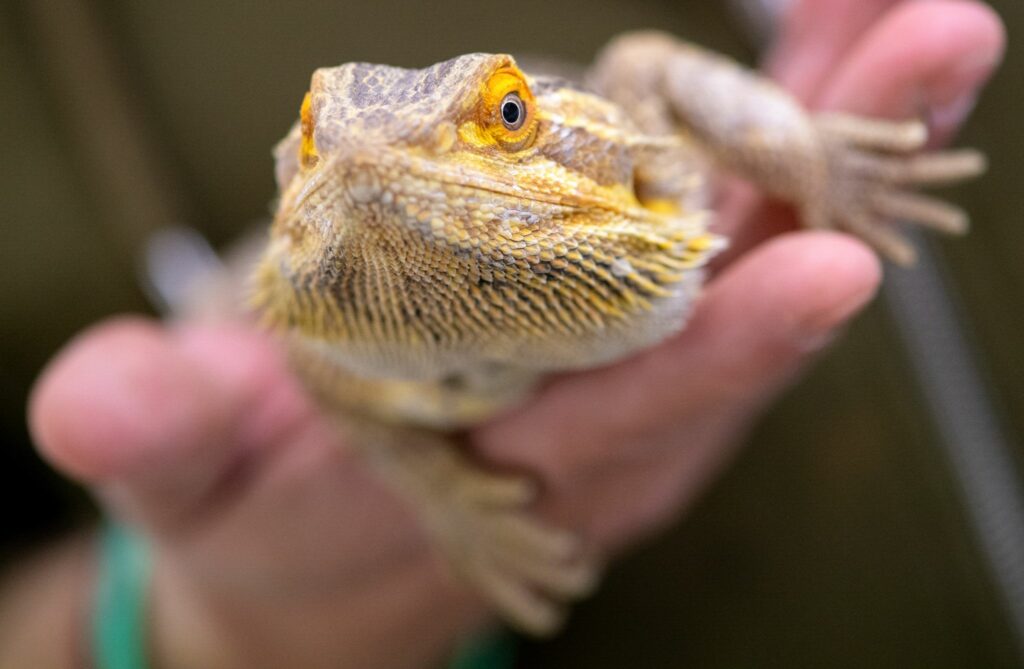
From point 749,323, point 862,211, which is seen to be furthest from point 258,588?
point 862,211

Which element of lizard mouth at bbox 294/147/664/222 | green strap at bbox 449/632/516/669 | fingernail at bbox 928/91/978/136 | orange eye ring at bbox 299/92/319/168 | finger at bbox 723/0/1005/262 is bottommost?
green strap at bbox 449/632/516/669

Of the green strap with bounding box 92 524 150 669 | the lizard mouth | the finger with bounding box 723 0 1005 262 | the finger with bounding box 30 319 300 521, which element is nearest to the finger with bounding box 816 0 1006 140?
the finger with bounding box 723 0 1005 262

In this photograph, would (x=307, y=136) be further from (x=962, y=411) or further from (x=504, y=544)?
(x=962, y=411)

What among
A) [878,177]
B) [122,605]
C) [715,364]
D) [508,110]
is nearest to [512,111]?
[508,110]

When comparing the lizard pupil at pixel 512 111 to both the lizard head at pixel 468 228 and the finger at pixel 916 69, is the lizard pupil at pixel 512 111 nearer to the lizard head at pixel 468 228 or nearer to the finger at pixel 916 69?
the lizard head at pixel 468 228

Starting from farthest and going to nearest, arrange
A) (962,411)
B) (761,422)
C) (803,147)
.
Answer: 1. (761,422)
2. (962,411)
3. (803,147)

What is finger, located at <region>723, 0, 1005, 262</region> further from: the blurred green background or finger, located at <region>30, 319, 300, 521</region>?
finger, located at <region>30, 319, 300, 521</region>

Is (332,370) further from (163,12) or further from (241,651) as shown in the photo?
(163,12)
